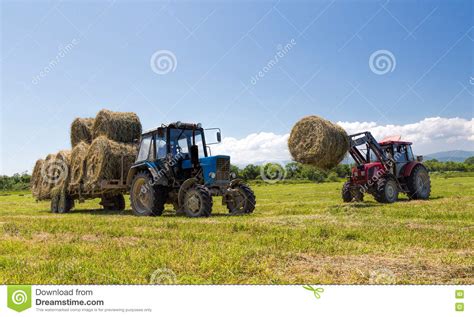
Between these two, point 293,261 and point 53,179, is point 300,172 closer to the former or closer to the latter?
point 53,179

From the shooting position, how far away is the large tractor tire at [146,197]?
12.8m

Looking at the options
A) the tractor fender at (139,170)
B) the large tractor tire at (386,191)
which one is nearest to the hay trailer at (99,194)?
the tractor fender at (139,170)

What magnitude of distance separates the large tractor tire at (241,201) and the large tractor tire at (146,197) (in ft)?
6.84

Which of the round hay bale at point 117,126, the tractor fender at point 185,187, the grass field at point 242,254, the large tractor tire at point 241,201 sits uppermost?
the round hay bale at point 117,126

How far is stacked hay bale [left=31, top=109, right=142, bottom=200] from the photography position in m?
14.3

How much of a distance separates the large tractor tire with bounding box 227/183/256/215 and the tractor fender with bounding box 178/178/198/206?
1.14 m

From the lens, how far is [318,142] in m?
14.6

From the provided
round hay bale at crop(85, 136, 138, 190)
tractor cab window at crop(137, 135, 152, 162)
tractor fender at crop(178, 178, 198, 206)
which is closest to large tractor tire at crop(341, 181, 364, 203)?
tractor fender at crop(178, 178, 198, 206)

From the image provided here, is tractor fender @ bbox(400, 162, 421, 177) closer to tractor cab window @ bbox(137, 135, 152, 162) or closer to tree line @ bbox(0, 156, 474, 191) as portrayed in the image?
tractor cab window @ bbox(137, 135, 152, 162)

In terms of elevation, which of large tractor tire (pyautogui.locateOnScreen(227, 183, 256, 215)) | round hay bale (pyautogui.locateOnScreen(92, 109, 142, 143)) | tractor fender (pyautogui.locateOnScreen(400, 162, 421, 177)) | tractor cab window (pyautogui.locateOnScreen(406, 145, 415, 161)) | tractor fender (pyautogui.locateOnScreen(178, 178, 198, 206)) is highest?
round hay bale (pyautogui.locateOnScreen(92, 109, 142, 143))

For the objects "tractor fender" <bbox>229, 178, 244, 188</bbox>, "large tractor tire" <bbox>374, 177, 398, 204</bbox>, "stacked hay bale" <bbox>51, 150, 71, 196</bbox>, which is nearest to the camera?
"tractor fender" <bbox>229, 178, 244, 188</bbox>

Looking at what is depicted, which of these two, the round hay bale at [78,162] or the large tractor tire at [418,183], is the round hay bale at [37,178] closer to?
the round hay bale at [78,162]
